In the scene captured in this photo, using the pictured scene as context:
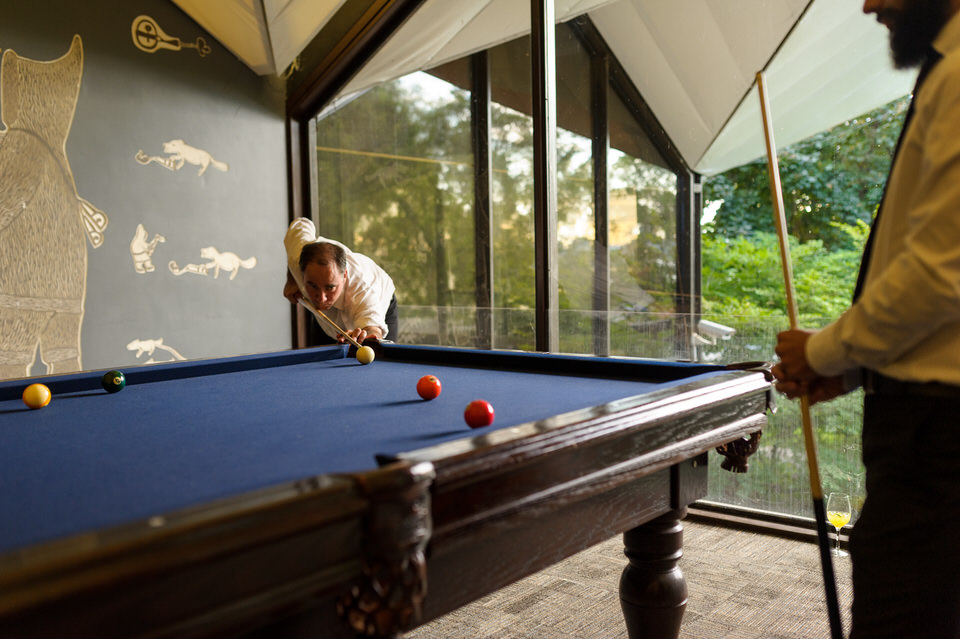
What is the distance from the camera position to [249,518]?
81cm

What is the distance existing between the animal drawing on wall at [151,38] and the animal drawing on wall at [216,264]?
48.0 inches

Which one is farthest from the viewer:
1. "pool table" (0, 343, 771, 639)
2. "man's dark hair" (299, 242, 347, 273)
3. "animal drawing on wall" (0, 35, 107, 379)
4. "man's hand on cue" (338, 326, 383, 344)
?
"animal drawing on wall" (0, 35, 107, 379)

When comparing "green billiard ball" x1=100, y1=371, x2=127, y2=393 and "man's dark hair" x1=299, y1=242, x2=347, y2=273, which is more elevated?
"man's dark hair" x1=299, y1=242, x2=347, y2=273

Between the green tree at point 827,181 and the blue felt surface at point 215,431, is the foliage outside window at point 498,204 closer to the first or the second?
the green tree at point 827,181

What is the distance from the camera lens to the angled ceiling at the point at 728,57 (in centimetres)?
278

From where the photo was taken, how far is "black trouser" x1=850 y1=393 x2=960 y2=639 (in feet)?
3.73

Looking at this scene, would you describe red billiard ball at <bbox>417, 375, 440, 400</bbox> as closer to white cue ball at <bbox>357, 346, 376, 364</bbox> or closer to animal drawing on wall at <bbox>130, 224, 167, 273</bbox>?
white cue ball at <bbox>357, 346, 376, 364</bbox>

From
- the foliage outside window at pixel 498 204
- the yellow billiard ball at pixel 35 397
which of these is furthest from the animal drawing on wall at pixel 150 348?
the yellow billiard ball at pixel 35 397

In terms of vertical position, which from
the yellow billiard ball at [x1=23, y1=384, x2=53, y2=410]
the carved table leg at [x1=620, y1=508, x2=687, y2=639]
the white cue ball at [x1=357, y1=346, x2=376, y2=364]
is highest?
the white cue ball at [x1=357, y1=346, x2=376, y2=364]

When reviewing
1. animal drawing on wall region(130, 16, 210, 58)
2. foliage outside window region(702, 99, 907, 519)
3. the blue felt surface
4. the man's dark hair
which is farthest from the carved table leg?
animal drawing on wall region(130, 16, 210, 58)

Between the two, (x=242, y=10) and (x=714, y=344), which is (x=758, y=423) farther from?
(x=242, y=10)

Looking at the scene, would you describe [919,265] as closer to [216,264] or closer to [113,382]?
[113,382]

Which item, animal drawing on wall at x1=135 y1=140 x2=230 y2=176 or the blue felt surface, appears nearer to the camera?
the blue felt surface

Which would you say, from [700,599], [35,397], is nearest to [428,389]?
[35,397]
